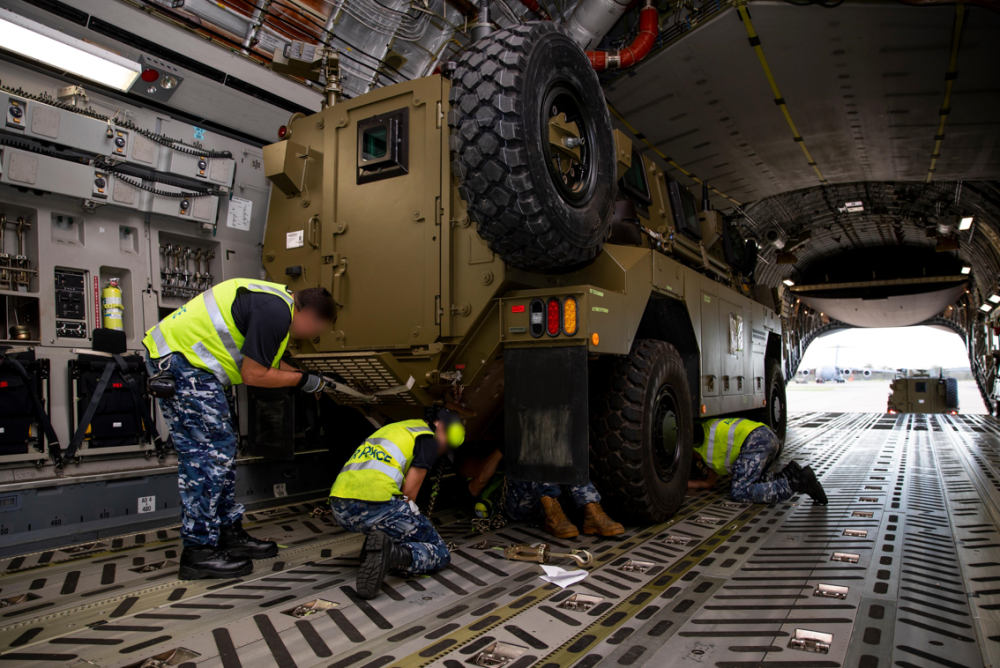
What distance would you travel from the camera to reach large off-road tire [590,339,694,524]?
12.3 ft

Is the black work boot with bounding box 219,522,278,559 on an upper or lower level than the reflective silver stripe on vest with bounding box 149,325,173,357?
lower

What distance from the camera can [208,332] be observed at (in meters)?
3.13

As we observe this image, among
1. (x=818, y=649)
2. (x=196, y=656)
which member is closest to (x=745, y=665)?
(x=818, y=649)

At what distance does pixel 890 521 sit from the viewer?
13.7 ft

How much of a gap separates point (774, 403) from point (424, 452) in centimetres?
621

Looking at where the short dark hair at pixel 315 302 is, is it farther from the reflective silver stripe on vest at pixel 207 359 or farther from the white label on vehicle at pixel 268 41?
the white label on vehicle at pixel 268 41

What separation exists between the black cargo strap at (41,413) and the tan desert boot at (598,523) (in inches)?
121

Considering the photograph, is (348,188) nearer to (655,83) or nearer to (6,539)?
(6,539)

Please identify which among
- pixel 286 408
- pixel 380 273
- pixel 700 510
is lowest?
pixel 700 510

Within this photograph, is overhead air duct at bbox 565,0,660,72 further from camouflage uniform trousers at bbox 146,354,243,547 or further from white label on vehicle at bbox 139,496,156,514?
white label on vehicle at bbox 139,496,156,514

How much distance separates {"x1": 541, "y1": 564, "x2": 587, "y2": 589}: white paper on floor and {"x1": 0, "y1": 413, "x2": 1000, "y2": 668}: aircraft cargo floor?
52 millimetres

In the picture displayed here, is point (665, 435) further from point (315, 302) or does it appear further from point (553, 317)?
point (315, 302)

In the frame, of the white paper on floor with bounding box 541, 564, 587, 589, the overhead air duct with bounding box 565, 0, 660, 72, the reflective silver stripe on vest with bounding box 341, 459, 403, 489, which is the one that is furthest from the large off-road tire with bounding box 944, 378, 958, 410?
the reflective silver stripe on vest with bounding box 341, 459, 403, 489

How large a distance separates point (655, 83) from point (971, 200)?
29.1 ft
